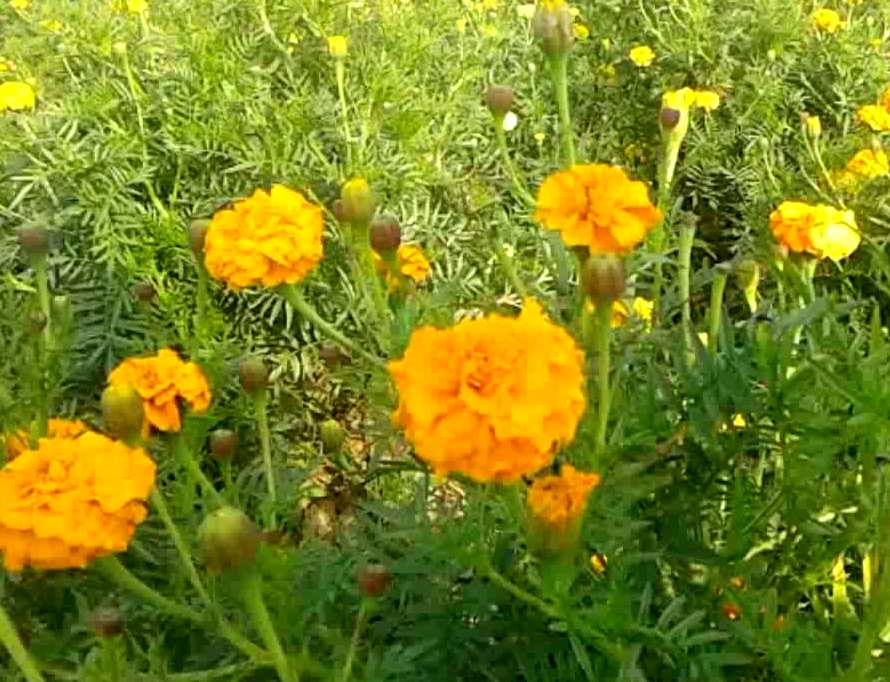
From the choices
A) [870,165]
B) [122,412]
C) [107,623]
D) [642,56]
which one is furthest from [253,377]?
[642,56]

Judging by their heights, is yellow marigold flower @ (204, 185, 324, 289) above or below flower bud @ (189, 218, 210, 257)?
above

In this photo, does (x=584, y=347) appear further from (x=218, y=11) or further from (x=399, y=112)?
(x=218, y=11)

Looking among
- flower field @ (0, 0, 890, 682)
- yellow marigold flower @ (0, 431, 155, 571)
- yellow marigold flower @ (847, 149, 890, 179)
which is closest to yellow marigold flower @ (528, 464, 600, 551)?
flower field @ (0, 0, 890, 682)

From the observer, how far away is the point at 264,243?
1.03 meters

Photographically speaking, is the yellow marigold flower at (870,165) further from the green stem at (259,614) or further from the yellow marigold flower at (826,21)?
the green stem at (259,614)

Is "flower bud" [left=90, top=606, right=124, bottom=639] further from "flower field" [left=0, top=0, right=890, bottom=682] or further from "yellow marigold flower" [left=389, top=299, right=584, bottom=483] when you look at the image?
"yellow marigold flower" [left=389, top=299, right=584, bottom=483]

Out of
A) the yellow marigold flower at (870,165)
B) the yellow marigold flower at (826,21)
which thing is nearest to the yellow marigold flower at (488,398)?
the yellow marigold flower at (870,165)

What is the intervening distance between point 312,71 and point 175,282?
1.74 ft

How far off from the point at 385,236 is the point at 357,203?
0.04 metres

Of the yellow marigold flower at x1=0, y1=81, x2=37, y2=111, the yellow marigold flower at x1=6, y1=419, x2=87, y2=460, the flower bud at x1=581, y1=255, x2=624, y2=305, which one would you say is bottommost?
the yellow marigold flower at x1=0, y1=81, x2=37, y2=111

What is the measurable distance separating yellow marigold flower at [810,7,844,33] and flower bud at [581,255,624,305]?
1.95 m

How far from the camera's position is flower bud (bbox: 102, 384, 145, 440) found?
0.89 meters

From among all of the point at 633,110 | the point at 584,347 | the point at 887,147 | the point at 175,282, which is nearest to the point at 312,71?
the point at 175,282

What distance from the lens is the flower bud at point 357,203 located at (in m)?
1.06
